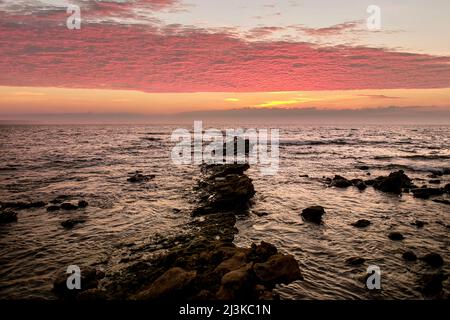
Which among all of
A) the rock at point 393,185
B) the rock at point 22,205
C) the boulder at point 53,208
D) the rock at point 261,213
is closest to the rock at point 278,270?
the rock at point 261,213

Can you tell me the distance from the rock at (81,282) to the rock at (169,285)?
260 cm

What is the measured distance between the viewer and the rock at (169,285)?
888 centimetres

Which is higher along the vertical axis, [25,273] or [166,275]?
[166,275]

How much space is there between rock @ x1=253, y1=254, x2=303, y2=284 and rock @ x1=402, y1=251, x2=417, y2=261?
559 cm

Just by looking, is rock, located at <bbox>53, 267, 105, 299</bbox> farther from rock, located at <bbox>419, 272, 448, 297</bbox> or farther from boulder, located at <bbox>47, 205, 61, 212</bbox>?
rock, located at <bbox>419, 272, 448, 297</bbox>

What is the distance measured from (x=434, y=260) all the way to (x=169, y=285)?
37.2 feet

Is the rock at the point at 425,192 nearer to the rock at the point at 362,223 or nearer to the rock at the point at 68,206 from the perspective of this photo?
the rock at the point at 362,223

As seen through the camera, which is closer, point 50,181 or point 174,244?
point 174,244

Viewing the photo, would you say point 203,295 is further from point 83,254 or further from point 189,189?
point 189,189

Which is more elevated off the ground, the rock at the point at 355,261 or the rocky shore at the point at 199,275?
the rocky shore at the point at 199,275

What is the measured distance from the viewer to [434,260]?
1269 centimetres
